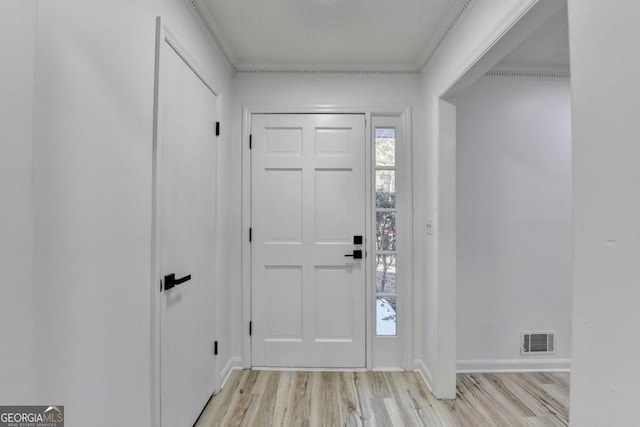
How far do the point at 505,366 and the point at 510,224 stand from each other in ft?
3.86

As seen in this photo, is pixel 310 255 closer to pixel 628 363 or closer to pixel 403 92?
pixel 403 92

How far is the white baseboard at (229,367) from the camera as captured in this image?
2.23m

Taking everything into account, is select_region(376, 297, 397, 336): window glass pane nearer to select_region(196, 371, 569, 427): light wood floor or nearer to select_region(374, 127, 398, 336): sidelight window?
select_region(374, 127, 398, 336): sidelight window

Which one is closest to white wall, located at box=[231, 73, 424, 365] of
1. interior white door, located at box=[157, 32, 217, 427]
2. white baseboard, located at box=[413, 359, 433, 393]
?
interior white door, located at box=[157, 32, 217, 427]

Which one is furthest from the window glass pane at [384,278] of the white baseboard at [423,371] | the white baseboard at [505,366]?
the white baseboard at [505,366]

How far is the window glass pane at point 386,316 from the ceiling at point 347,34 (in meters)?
1.95

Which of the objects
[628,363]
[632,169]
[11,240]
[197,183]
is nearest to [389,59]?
[197,183]

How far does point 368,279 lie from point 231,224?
48.3 inches

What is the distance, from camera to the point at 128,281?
1.18 metres

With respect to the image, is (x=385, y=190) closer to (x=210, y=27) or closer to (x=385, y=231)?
(x=385, y=231)

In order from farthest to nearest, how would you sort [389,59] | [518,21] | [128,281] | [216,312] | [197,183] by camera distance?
[389,59] < [216,312] < [197,183] < [518,21] < [128,281]

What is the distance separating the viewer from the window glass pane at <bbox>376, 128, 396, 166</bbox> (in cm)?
252

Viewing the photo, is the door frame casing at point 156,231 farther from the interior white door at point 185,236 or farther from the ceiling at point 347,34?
the ceiling at point 347,34

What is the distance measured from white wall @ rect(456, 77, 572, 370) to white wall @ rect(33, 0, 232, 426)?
225cm
